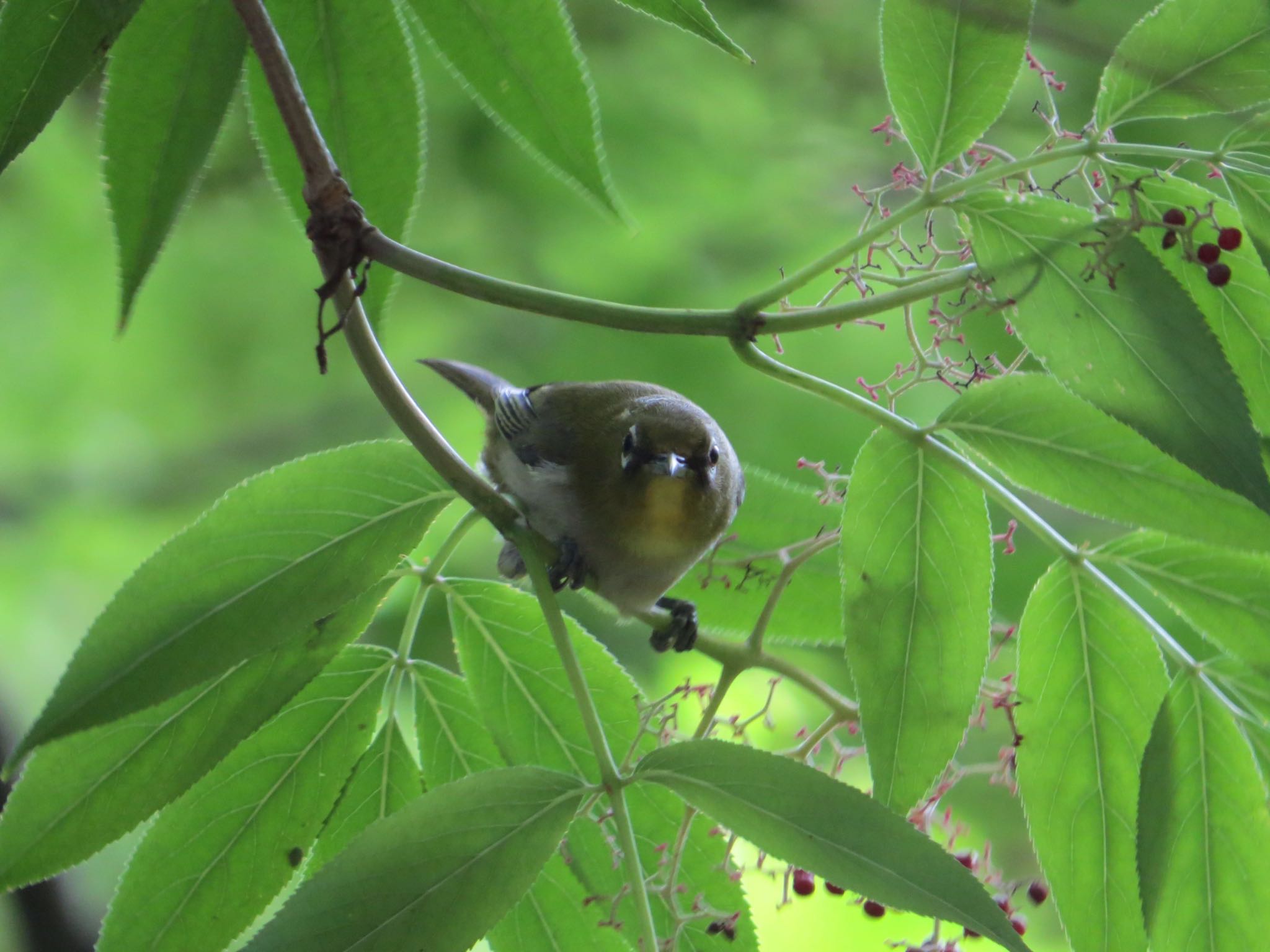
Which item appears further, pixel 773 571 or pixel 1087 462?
pixel 773 571

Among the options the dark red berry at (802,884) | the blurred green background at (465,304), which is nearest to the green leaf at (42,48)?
the dark red berry at (802,884)

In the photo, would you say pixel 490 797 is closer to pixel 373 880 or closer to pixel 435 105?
pixel 373 880

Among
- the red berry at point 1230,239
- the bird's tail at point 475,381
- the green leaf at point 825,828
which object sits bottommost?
the green leaf at point 825,828

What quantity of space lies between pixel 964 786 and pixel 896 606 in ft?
7.38

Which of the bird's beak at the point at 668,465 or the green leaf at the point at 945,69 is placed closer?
the green leaf at the point at 945,69

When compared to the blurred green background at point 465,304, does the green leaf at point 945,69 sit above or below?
below

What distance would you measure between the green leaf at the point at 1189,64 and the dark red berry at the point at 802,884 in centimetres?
78

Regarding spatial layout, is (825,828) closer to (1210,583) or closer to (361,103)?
(1210,583)

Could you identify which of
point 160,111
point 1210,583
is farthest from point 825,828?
point 160,111

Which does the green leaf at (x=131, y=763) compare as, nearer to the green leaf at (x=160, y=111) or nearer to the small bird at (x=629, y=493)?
the green leaf at (x=160, y=111)

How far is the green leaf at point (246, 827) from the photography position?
1.06 metres

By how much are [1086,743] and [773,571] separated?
413 mm

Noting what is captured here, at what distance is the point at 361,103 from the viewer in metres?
1.18

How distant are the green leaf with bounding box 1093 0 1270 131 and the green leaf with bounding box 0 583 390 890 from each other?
0.84 metres
